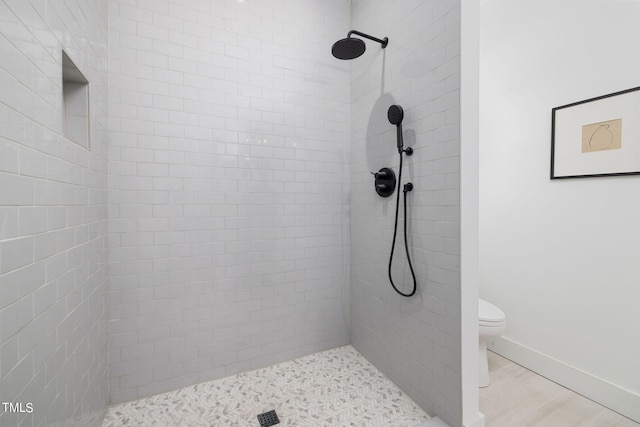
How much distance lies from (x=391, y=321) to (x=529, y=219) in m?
1.40

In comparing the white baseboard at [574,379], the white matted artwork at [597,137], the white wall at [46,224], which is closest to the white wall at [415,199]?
the white baseboard at [574,379]

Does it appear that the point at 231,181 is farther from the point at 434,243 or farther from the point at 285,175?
the point at 434,243

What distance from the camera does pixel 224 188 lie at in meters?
1.84

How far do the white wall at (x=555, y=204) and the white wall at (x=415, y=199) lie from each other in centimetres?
113

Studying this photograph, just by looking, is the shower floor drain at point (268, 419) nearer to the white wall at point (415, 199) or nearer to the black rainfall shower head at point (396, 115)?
the white wall at point (415, 199)

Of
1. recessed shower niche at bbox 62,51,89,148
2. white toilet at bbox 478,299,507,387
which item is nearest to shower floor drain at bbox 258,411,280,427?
white toilet at bbox 478,299,507,387

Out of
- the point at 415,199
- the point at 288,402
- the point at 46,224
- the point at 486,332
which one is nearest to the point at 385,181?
the point at 415,199

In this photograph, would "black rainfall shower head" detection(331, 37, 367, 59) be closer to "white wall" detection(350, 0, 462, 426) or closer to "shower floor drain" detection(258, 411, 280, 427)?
"white wall" detection(350, 0, 462, 426)

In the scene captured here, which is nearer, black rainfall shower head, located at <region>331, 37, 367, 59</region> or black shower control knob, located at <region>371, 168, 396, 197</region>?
black rainfall shower head, located at <region>331, 37, 367, 59</region>

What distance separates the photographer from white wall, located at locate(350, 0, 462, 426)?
1.39m

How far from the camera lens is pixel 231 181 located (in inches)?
73.4

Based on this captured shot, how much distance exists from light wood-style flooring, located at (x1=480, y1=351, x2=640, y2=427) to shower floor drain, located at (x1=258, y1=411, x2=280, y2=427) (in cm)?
122

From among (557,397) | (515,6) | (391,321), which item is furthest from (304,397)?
(515,6)

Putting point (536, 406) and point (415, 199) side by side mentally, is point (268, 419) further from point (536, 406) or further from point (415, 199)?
point (536, 406)
